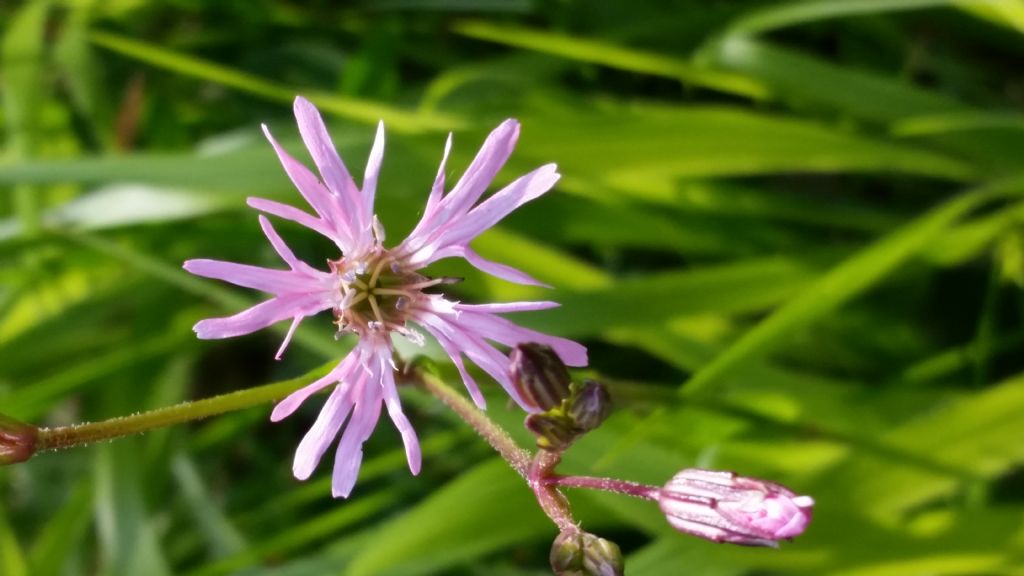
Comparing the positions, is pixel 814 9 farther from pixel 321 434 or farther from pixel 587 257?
pixel 321 434

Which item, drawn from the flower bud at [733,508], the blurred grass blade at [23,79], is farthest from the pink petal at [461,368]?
the blurred grass blade at [23,79]

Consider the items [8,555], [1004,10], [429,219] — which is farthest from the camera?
[8,555]

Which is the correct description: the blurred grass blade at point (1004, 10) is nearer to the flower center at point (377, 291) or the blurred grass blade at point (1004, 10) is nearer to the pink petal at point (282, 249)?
the flower center at point (377, 291)

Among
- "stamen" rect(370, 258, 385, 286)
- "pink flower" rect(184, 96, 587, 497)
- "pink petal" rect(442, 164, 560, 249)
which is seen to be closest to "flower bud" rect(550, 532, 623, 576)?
"pink flower" rect(184, 96, 587, 497)

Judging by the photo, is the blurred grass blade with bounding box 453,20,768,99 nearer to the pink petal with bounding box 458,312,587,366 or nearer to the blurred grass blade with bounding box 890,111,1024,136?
the blurred grass blade with bounding box 890,111,1024,136

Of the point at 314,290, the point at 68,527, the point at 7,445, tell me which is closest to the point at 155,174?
the point at 314,290

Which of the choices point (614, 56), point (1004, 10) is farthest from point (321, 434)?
point (1004, 10)

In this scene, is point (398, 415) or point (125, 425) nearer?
point (125, 425)
